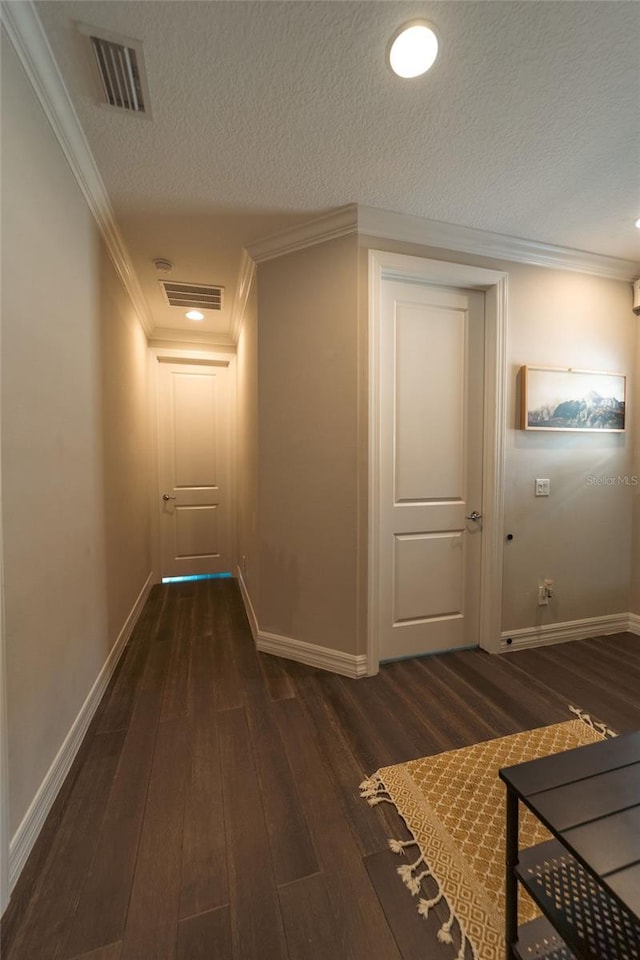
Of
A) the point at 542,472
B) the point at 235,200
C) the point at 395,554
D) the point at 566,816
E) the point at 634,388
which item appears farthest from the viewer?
the point at 634,388

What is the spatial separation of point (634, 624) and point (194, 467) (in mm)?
4196

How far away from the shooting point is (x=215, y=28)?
3.71ft

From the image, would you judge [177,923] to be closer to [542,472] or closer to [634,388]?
[542,472]

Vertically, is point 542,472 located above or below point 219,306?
below

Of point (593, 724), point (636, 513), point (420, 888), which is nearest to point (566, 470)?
point (636, 513)

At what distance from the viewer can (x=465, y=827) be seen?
1.21 metres

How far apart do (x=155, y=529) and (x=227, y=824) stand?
3058 mm

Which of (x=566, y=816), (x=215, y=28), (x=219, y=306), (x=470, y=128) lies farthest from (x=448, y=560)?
(x=219, y=306)

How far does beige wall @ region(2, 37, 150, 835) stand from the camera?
3.63 feet

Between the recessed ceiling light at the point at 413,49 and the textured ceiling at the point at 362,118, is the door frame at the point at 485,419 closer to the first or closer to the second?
the textured ceiling at the point at 362,118

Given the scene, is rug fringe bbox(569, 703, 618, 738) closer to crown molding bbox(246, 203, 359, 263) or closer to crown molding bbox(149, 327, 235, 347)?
crown molding bbox(246, 203, 359, 263)

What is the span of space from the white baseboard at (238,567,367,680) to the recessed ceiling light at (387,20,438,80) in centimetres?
263

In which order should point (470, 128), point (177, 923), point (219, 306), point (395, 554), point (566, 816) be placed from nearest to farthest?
point (566, 816), point (177, 923), point (470, 128), point (395, 554), point (219, 306)

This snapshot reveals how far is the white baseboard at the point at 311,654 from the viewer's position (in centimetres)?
210
